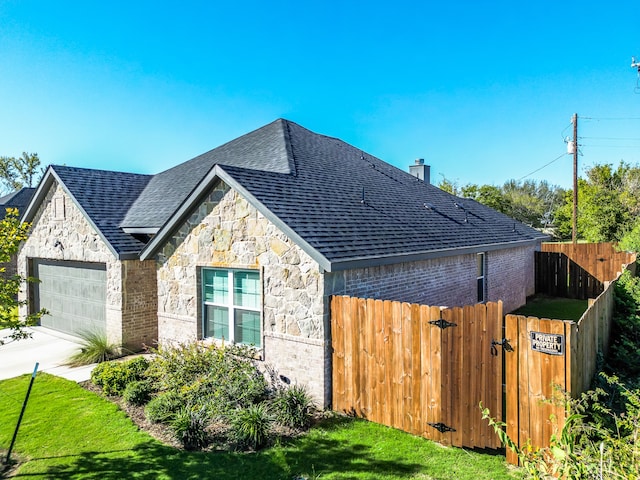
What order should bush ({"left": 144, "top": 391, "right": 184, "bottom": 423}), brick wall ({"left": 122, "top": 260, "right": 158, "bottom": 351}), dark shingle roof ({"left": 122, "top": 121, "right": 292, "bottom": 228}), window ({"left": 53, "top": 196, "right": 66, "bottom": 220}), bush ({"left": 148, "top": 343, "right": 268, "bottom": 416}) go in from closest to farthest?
bush ({"left": 144, "top": 391, "right": 184, "bottom": 423}) → bush ({"left": 148, "top": 343, "right": 268, "bottom": 416}) → brick wall ({"left": 122, "top": 260, "right": 158, "bottom": 351}) → dark shingle roof ({"left": 122, "top": 121, "right": 292, "bottom": 228}) → window ({"left": 53, "top": 196, "right": 66, "bottom": 220})

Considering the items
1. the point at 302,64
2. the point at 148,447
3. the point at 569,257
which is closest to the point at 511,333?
the point at 148,447

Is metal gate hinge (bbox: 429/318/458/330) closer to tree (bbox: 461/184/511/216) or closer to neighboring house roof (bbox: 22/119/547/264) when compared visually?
neighboring house roof (bbox: 22/119/547/264)

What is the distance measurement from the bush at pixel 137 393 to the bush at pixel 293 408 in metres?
2.70

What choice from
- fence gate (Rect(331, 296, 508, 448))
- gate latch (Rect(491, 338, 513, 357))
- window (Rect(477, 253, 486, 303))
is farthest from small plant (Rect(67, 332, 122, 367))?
window (Rect(477, 253, 486, 303))

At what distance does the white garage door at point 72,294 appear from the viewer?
12.5 meters

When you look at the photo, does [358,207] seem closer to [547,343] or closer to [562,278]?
[547,343]

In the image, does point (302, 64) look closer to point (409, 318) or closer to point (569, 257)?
point (569, 257)

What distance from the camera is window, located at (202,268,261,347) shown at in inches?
339

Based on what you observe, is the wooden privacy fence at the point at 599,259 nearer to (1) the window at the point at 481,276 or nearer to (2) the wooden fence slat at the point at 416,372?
(1) the window at the point at 481,276

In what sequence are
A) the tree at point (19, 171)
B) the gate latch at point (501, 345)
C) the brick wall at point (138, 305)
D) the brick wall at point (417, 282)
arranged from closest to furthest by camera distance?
the gate latch at point (501, 345) < the brick wall at point (417, 282) < the brick wall at point (138, 305) < the tree at point (19, 171)

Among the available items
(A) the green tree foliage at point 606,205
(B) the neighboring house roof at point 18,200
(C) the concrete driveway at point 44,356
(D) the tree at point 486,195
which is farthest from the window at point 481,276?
(D) the tree at point 486,195

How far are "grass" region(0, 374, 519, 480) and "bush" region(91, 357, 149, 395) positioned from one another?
108 cm

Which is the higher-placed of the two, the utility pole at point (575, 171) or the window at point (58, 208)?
the utility pole at point (575, 171)

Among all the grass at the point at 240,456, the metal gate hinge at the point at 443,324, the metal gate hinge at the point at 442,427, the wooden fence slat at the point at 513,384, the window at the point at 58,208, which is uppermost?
the window at the point at 58,208
